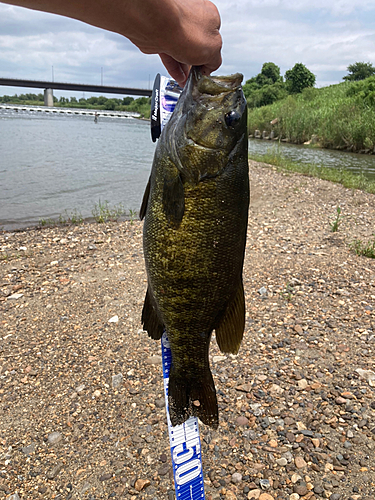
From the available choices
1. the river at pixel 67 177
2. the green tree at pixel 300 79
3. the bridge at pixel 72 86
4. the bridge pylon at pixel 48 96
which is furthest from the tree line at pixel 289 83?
the bridge pylon at pixel 48 96

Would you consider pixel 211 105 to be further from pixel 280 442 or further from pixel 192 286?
pixel 280 442

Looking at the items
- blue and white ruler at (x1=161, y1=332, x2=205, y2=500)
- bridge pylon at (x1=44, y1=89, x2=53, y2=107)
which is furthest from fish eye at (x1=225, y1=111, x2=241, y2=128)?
bridge pylon at (x1=44, y1=89, x2=53, y2=107)

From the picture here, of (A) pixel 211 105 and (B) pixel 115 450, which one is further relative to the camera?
(B) pixel 115 450

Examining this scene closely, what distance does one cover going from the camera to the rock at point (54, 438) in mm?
3098

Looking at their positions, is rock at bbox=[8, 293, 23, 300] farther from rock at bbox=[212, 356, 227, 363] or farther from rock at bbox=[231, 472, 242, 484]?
rock at bbox=[231, 472, 242, 484]

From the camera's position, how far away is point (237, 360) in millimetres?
4070

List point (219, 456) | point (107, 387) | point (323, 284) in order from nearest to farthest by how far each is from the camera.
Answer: point (219, 456) → point (107, 387) → point (323, 284)

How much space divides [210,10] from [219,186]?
31.6 inches

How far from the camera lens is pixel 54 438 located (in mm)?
3125

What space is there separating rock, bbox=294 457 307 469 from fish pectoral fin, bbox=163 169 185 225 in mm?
2303

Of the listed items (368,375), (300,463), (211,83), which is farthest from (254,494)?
(211,83)

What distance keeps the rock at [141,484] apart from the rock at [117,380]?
101 centimetres

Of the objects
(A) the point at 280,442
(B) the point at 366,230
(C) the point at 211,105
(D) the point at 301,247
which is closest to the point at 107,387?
(A) the point at 280,442

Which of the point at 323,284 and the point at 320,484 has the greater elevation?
the point at 323,284
